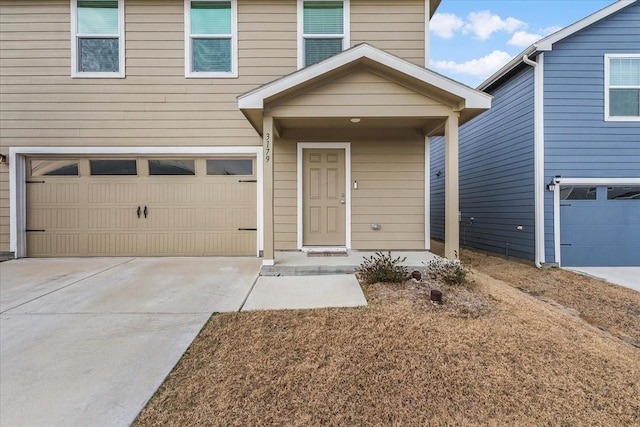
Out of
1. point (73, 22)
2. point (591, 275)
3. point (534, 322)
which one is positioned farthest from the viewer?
point (73, 22)

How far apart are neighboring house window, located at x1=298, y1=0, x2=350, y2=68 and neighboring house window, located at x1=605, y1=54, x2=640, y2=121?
221 inches

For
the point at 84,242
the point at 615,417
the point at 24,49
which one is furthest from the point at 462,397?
the point at 24,49

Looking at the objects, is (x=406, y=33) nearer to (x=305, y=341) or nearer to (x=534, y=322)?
(x=534, y=322)

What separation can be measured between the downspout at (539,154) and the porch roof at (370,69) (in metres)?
2.60

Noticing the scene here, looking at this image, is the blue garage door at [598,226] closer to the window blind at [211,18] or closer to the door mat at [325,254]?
the door mat at [325,254]

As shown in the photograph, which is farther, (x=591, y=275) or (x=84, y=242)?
(x=84, y=242)

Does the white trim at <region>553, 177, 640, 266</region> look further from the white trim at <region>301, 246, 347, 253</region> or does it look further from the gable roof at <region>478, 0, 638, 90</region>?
the white trim at <region>301, 246, 347, 253</region>

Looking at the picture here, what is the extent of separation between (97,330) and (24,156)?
5.53 meters

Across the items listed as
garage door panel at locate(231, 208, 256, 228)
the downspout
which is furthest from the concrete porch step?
the downspout

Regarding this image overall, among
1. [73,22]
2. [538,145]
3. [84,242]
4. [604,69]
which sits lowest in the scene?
[84,242]

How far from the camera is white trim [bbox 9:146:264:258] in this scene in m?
6.07

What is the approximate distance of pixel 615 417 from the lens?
1.89m

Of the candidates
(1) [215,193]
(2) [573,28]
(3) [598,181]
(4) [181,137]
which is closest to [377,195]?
(1) [215,193]

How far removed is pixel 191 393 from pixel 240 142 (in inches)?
196
